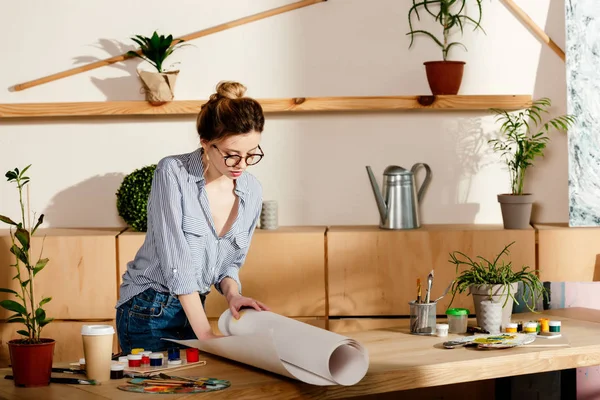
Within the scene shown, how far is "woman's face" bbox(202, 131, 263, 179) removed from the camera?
2.51 m

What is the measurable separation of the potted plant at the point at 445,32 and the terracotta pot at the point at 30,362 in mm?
2376

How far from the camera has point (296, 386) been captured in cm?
212

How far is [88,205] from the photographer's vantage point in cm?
417

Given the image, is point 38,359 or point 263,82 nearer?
point 38,359

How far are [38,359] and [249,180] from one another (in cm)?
94

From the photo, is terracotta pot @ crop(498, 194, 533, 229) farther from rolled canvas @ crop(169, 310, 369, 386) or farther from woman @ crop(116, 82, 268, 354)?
rolled canvas @ crop(169, 310, 369, 386)

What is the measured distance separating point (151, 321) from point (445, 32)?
83.3 inches

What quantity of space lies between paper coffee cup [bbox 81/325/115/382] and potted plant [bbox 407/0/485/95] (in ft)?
7.46

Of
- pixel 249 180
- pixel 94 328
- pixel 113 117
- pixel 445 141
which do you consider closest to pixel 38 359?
pixel 94 328

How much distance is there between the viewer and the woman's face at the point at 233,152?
2.51 m

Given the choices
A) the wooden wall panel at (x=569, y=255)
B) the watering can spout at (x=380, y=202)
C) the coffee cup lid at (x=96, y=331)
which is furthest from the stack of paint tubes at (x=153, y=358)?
the wooden wall panel at (x=569, y=255)

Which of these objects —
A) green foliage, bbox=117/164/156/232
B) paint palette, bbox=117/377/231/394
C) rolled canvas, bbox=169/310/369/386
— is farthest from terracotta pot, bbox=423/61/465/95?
paint palette, bbox=117/377/231/394

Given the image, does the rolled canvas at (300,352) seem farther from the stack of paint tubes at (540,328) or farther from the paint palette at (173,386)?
the stack of paint tubes at (540,328)

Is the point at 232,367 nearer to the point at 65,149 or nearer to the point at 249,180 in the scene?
the point at 249,180
